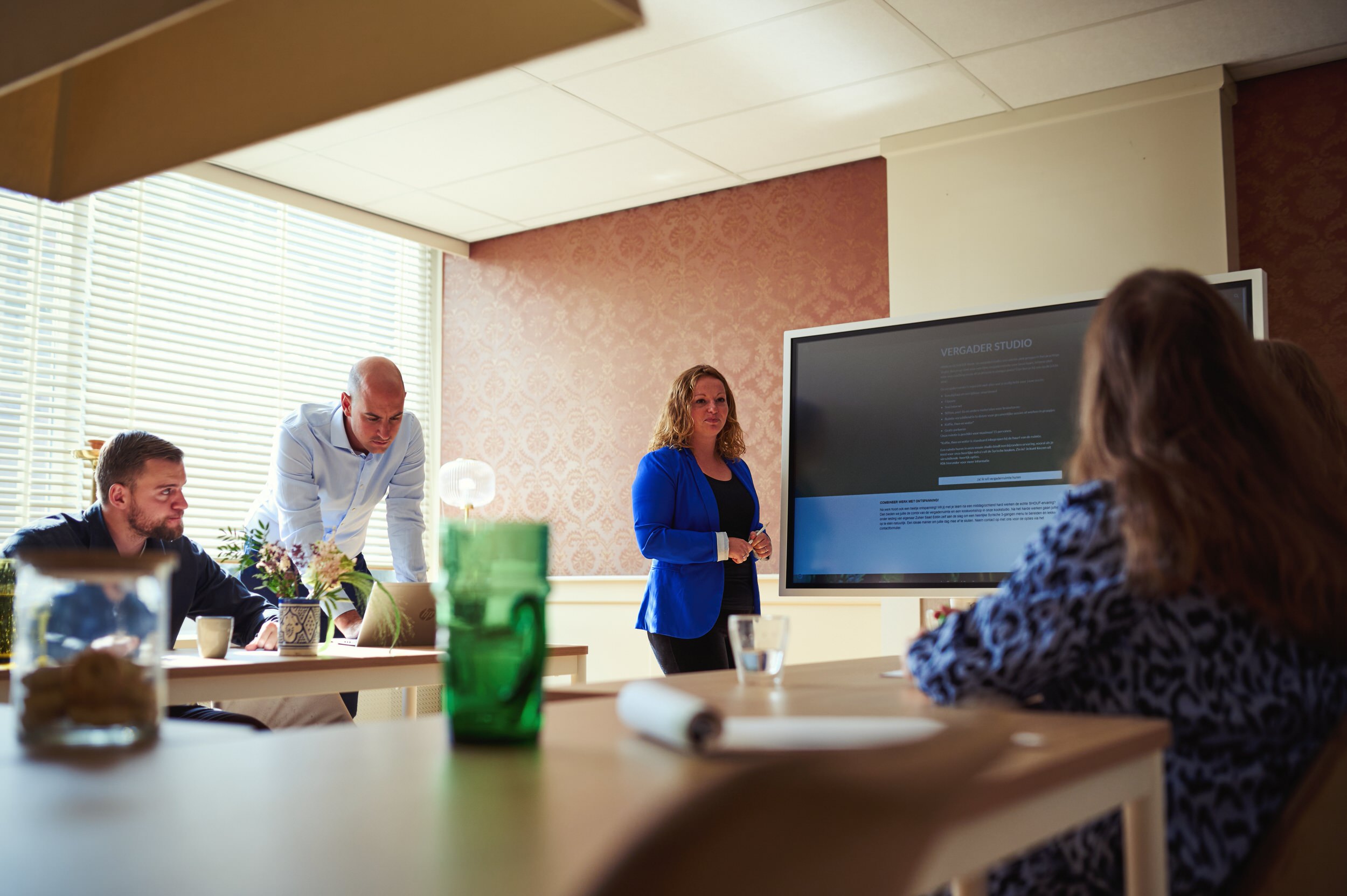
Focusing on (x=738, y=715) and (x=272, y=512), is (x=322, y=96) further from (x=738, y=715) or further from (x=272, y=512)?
(x=272, y=512)

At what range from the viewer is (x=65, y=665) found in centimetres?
69

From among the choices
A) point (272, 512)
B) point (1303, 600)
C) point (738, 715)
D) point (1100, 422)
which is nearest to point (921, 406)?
point (1100, 422)

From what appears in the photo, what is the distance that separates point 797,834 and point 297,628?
2265 millimetres

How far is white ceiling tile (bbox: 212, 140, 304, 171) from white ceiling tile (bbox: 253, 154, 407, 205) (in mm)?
33

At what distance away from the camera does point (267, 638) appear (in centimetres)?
250

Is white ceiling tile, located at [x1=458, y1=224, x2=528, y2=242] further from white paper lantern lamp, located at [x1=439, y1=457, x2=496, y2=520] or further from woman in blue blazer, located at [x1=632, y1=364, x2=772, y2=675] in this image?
woman in blue blazer, located at [x1=632, y1=364, x2=772, y2=675]

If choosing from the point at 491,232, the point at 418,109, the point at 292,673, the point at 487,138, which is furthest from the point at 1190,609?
the point at 491,232

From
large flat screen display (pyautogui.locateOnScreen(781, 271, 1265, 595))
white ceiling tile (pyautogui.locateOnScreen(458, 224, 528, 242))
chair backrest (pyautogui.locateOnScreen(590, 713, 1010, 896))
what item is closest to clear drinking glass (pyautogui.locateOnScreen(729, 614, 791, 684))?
large flat screen display (pyautogui.locateOnScreen(781, 271, 1265, 595))

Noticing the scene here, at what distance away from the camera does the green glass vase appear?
69 cm

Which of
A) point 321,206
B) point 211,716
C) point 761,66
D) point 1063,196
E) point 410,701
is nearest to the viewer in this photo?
point 211,716

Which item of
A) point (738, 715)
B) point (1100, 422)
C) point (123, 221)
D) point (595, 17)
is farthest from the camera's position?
point (123, 221)

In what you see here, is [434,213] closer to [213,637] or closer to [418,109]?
[418,109]

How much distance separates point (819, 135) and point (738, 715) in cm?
361

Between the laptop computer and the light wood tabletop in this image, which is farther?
the laptop computer
